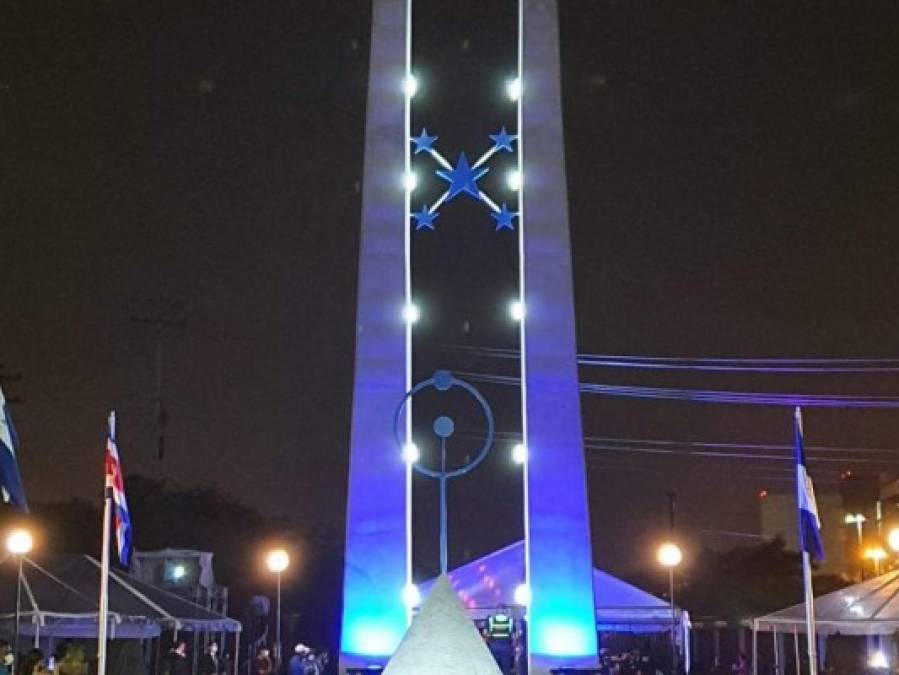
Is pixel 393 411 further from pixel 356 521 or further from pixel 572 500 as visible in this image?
pixel 572 500

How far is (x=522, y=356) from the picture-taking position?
76.1 ft

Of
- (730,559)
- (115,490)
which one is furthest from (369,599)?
(730,559)

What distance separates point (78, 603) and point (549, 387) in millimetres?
8793

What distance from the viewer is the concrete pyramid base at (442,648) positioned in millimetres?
6305

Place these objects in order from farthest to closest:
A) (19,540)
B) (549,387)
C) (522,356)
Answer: (522,356)
(549,387)
(19,540)

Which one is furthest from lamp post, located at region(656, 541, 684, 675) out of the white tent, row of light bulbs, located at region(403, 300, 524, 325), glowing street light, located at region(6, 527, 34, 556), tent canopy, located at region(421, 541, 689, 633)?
glowing street light, located at region(6, 527, 34, 556)

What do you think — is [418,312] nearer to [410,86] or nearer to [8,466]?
[410,86]

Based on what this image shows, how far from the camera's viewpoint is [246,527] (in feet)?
190

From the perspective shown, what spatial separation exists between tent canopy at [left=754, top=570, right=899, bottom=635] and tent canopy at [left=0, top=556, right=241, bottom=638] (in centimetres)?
1027

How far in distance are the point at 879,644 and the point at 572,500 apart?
670 centimetres

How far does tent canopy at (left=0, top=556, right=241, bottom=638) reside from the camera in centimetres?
1927

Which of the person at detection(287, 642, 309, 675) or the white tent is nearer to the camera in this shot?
the white tent

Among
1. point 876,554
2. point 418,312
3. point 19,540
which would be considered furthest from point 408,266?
point 876,554

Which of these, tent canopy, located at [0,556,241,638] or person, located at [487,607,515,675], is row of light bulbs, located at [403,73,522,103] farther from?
tent canopy, located at [0,556,241,638]
